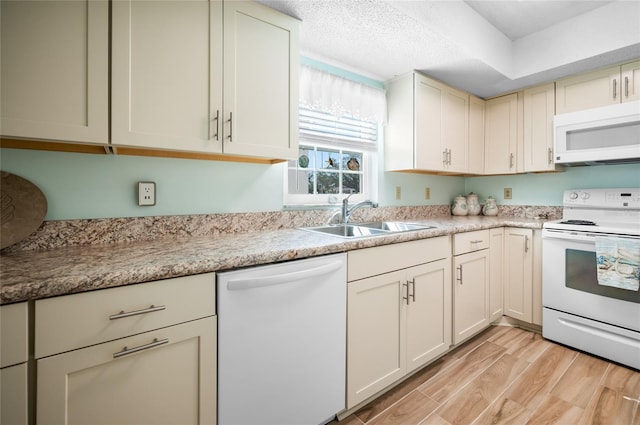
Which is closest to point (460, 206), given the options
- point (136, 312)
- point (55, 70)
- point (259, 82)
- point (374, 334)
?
point (374, 334)

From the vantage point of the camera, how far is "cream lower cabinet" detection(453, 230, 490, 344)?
6.42 feet

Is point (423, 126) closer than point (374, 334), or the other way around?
point (374, 334)

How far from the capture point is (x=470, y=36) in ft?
6.45

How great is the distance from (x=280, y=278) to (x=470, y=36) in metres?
2.08

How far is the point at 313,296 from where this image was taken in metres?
1.23

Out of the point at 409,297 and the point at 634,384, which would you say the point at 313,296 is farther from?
the point at 634,384

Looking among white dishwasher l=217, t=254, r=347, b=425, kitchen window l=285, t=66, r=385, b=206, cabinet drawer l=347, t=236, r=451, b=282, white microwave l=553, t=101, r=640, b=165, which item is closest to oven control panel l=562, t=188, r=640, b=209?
white microwave l=553, t=101, r=640, b=165

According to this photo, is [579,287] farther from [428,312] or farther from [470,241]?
[428,312]

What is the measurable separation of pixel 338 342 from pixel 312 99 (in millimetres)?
1534

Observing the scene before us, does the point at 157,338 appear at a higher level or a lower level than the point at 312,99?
lower

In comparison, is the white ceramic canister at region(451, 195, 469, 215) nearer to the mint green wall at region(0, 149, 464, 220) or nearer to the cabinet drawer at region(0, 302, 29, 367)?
the mint green wall at region(0, 149, 464, 220)

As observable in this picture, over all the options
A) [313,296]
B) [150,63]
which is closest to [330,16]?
[150,63]

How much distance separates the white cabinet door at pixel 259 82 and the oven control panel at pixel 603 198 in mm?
2416

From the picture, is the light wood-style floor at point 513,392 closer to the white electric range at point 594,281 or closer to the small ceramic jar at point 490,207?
the white electric range at point 594,281
